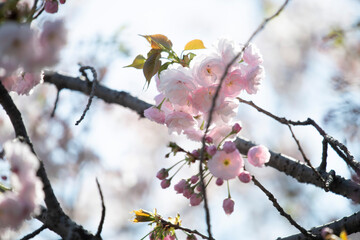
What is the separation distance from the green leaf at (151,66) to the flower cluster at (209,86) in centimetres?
5

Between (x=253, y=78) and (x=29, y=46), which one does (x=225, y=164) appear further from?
(x=29, y=46)

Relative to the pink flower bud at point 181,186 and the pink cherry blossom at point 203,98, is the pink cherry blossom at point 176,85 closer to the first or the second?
the pink cherry blossom at point 203,98

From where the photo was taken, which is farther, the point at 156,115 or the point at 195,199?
the point at 156,115

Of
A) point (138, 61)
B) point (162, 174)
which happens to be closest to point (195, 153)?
point (162, 174)

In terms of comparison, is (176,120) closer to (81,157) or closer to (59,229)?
(59,229)

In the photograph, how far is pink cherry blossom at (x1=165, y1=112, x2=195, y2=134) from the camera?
4.21 ft

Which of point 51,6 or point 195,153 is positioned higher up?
point 51,6

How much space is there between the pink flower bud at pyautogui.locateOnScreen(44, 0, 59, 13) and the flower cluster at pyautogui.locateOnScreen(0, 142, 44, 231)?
546 mm

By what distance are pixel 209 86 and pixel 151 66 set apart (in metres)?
0.21

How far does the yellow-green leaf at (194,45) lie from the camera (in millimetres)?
1363

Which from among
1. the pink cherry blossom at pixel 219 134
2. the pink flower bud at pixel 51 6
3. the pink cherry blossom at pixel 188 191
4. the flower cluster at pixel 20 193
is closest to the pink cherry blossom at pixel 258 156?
the pink cherry blossom at pixel 219 134

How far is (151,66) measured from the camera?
1.34 m

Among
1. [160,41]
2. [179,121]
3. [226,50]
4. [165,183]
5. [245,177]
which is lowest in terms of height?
[245,177]

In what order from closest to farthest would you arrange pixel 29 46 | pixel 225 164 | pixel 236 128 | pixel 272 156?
pixel 29 46 → pixel 225 164 → pixel 236 128 → pixel 272 156
